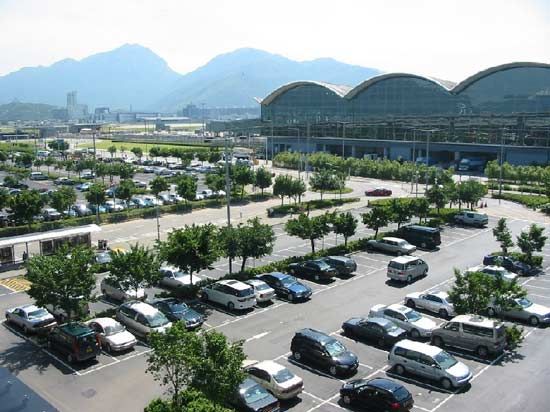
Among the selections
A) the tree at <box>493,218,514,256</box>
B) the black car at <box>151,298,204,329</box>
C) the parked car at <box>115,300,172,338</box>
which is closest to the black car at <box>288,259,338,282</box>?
the black car at <box>151,298,204,329</box>

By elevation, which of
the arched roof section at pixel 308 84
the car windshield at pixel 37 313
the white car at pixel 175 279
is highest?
the arched roof section at pixel 308 84

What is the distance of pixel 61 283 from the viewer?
22.2m

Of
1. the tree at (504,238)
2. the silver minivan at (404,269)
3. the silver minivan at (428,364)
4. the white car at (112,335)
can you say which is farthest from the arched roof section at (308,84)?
the silver minivan at (428,364)

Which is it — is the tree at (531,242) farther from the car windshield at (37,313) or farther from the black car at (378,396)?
the car windshield at (37,313)

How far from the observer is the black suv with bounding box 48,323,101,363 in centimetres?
2117

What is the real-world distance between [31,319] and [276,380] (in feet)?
41.1

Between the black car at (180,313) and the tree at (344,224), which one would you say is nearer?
the black car at (180,313)

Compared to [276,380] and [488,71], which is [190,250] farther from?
[488,71]

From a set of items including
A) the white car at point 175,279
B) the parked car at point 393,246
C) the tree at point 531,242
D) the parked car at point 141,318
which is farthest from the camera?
the parked car at point 393,246

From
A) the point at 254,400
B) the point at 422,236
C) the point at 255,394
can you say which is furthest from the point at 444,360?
the point at 422,236

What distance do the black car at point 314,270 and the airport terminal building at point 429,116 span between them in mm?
55676

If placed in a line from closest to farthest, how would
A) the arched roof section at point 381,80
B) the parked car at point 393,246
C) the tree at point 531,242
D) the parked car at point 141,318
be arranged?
the parked car at point 141,318 → the tree at point 531,242 → the parked car at point 393,246 → the arched roof section at point 381,80

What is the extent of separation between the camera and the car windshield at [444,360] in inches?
770

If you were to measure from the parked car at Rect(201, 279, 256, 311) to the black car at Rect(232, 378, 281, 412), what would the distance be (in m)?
9.50
